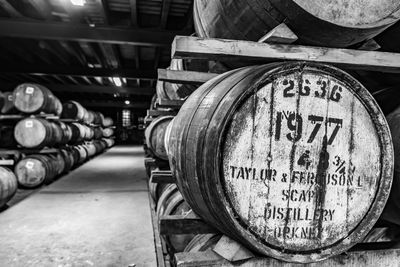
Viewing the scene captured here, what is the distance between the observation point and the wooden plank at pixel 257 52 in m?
1.51

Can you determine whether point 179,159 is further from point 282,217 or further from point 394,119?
point 394,119

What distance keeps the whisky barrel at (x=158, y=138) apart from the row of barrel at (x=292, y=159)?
3363 millimetres

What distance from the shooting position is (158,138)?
15.7 ft

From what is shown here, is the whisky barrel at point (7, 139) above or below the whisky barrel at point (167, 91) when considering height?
below

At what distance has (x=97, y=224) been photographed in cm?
476

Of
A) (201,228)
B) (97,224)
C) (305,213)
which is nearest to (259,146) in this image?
(305,213)

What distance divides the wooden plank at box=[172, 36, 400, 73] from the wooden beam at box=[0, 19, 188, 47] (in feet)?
18.4

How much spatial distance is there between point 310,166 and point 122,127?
29.0m

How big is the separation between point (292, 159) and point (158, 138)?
11.8ft

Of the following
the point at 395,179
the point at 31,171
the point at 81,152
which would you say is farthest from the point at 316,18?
the point at 81,152

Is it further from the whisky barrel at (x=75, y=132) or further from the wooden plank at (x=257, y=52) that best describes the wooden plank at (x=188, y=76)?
the whisky barrel at (x=75, y=132)

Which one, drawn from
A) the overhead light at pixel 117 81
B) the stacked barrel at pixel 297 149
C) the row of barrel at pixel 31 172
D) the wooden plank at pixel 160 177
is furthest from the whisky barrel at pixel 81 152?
the stacked barrel at pixel 297 149

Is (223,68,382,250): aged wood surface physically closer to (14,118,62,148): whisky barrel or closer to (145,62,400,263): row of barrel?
(145,62,400,263): row of barrel

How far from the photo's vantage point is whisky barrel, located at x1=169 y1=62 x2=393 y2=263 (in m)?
1.29
